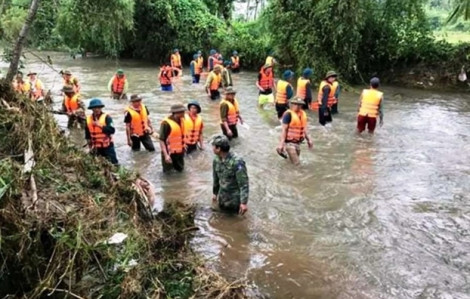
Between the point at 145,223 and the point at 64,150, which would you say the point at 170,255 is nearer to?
the point at 145,223

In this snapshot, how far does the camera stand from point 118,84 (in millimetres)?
18234

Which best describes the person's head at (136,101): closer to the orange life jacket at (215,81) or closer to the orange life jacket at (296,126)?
the orange life jacket at (296,126)

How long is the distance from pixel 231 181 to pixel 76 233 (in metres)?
3.66

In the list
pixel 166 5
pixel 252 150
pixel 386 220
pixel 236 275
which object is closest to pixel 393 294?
pixel 236 275

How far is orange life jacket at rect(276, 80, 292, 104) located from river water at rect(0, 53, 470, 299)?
0.83m

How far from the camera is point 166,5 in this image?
Answer: 31.7 m

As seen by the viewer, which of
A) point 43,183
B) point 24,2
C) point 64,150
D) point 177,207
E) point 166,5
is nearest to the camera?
point 43,183

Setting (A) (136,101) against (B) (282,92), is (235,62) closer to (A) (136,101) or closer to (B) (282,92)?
(B) (282,92)

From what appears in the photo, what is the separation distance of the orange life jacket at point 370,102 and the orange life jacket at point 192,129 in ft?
13.7

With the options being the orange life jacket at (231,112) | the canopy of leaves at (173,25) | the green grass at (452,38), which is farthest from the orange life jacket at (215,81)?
the canopy of leaves at (173,25)

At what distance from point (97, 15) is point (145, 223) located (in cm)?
521

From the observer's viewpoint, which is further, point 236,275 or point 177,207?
→ point 177,207

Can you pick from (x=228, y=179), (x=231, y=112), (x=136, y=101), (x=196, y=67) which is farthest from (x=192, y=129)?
(x=196, y=67)

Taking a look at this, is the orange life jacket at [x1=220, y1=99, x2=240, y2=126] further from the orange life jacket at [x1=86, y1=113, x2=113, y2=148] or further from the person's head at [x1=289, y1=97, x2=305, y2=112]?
the orange life jacket at [x1=86, y1=113, x2=113, y2=148]
